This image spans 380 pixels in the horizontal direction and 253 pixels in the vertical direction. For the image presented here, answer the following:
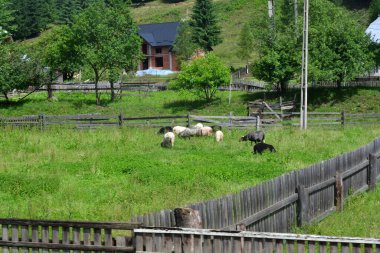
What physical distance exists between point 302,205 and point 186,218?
5.03 meters

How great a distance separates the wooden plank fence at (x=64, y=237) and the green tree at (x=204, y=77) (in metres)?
41.3

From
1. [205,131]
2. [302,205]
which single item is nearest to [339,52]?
[205,131]

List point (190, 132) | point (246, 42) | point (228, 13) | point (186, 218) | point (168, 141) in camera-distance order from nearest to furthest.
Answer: point (186, 218), point (168, 141), point (190, 132), point (246, 42), point (228, 13)

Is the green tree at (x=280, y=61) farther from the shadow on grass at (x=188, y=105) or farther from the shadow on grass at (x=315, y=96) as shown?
the shadow on grass at (x=188, y=105)

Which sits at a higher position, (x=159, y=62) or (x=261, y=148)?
(x=159, y=62)

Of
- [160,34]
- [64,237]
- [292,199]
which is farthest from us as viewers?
[160,34]

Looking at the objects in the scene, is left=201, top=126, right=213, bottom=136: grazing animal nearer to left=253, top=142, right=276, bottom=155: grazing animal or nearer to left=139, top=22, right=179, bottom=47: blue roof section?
left=253, top=142, right=276, bottom=155: grazing animal

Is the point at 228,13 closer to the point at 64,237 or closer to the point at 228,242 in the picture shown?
the point at 64,237

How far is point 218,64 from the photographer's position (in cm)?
5384

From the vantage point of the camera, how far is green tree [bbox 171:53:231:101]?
52.4m

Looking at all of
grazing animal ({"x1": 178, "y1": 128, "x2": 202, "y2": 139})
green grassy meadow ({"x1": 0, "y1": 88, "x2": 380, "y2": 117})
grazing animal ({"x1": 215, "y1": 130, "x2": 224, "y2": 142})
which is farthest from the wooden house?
grazing animal ({"x1": 215, "y1": 130, "x2": 224, "y2": 142})

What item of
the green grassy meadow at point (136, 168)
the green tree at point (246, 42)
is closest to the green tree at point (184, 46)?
the green tree at point (246, 42)

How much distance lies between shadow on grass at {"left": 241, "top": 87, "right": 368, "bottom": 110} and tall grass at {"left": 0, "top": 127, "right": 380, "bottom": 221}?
15.5 metres

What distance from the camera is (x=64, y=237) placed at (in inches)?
432
